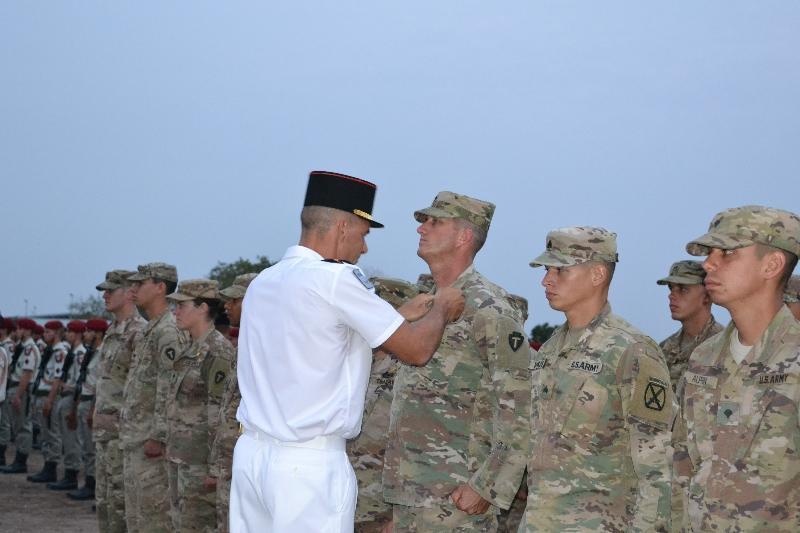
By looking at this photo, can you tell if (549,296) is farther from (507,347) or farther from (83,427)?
(83,427)

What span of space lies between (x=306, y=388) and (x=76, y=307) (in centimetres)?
3371

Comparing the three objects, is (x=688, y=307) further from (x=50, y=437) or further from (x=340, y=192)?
(x=50, y=437)

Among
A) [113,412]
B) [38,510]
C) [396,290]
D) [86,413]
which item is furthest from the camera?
[86,413]

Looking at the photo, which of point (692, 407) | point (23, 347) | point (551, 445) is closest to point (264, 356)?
point (551, 445)

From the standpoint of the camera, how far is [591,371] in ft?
16.2

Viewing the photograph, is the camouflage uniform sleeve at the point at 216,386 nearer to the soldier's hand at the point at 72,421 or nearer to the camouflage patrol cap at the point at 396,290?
the camouflage patrol cap at the point at 396,290

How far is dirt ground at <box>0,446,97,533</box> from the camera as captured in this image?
1226 cm

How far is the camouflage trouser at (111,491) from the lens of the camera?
10.4 metres

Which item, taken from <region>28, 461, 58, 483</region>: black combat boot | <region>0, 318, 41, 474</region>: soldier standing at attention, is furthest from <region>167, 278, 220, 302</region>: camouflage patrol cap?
<region>0, 318, 41, 474</region>: soldier standing at attention

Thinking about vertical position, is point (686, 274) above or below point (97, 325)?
above

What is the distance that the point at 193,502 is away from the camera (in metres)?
9.27

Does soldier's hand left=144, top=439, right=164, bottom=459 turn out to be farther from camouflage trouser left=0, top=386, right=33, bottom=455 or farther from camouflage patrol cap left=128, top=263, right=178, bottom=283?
camouflage trouser left=0, top=386, right=33, bottom=455

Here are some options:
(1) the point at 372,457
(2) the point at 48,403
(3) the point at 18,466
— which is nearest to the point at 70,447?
(2) the point at 48,403

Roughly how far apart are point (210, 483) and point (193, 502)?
13.1 inches
